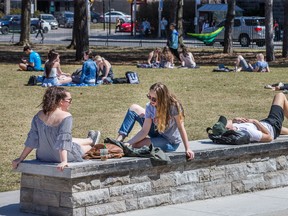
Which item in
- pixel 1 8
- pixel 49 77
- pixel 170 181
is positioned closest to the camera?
pixel 170 181

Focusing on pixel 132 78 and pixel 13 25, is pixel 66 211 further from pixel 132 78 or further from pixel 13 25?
pixel 13 25

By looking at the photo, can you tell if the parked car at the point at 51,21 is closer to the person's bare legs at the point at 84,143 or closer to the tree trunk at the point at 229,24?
the tree trunk at the point at 229,24

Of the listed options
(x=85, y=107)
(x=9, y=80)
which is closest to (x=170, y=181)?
(x=85, y=107)

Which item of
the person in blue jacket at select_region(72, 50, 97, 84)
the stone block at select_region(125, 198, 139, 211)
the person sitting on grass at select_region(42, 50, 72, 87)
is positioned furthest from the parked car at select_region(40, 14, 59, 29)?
the stone block at select_region(125, 198, 139, 211)

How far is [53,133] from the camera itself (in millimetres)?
9953

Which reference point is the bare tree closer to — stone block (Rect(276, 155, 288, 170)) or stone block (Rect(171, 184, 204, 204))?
stone block (Rect(276, 155, 288, 170))

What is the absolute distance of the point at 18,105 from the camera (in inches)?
828

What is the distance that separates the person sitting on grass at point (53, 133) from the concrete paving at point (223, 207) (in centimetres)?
72

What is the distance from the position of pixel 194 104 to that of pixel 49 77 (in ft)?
17.1

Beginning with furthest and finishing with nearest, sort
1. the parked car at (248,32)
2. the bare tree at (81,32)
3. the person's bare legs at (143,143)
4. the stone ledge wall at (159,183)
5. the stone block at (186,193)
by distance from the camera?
1. the parked car at (248,32)
2. the bare tree at (81,32)
3. the person's bare legs at (143,143)
4. the stone block at (186,193)
5. the stone ledge wall at (159,183)

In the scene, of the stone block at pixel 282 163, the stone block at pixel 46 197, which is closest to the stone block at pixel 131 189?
the stone block at pixel 46 197

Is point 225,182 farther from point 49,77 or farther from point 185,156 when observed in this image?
point 49,77

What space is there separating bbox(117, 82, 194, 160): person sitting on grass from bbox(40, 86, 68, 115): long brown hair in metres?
1.16

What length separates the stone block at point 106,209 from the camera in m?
9.73
